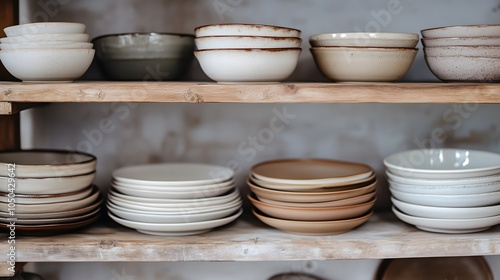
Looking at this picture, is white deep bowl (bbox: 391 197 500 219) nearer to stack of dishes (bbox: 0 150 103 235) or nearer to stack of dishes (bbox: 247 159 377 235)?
stack of dishes (bbox: 247 159 377 235)

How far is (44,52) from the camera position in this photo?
1134 mm

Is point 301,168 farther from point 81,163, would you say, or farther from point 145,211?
point 81,163

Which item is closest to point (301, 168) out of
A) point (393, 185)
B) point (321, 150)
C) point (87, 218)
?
point (321, 150)

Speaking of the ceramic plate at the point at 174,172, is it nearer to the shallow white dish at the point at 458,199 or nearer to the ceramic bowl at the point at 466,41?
the shallow white dish at the point at 458,199

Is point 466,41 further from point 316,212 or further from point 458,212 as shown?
point 316,212

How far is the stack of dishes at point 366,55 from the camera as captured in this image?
1.19 meters

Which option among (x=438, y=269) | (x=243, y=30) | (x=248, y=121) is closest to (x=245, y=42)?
(x=243, y=30)

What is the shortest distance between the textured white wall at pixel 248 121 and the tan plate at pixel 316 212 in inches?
10.6

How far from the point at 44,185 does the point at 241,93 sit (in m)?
0.45

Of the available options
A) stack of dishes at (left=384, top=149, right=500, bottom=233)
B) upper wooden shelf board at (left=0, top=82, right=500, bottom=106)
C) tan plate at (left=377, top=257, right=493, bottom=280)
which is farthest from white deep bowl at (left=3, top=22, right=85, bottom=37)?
tan plate at (left=377, top=257, right=493, bottom=280)

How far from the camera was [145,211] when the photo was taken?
47.8 inches

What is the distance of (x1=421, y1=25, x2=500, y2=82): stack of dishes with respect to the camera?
1.18 metres

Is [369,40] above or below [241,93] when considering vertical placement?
above

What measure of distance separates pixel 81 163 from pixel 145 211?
17 centimetres
